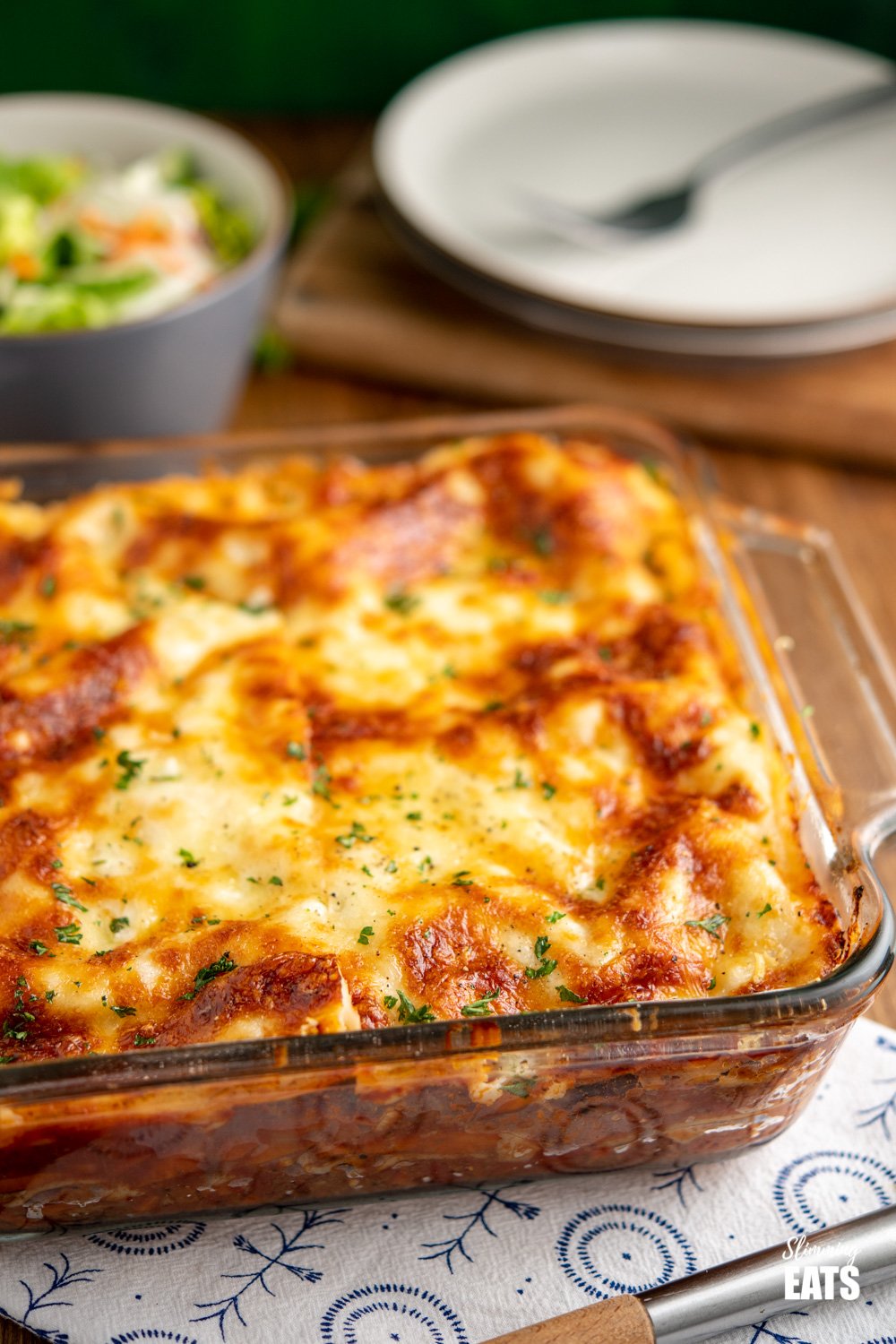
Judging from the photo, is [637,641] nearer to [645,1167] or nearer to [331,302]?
[645,1167]

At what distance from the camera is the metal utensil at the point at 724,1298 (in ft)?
5.29

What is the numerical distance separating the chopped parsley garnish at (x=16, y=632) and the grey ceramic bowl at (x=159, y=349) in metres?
0.68

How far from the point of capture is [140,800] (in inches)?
77.1

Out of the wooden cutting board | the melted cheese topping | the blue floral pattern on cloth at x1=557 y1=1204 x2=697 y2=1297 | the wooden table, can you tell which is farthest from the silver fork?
the blue floral pattern on cloth at x1=557 y1=1204 x2=697 y2=1297

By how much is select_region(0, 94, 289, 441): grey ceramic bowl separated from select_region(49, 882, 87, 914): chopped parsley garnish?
125 centimetres

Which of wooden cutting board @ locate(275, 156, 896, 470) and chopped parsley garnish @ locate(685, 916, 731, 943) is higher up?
chopped parsley garnish @ locate(685, 916, 731, 943)

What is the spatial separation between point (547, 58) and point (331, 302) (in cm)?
112

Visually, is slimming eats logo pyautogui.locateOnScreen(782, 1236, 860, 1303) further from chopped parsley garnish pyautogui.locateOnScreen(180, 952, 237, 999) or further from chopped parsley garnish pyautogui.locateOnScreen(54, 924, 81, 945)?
chopped parsley garnish pyautogui.locateOnScreen(54, 924, 81, 945)

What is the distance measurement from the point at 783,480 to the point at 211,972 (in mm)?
1968

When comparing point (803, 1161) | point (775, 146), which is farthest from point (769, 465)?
point (803, 1161)

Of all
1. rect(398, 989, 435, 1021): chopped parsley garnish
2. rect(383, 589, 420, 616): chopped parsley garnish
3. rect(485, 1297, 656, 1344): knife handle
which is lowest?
rect(485, 1297, 656, 1344): knife handle

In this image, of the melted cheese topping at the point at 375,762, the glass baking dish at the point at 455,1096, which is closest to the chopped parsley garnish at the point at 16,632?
the melted cheese topping at the point at 375,762

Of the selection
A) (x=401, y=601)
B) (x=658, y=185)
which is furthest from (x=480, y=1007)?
(x=658, y=185)

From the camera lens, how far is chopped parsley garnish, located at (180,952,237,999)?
5.71 ft
